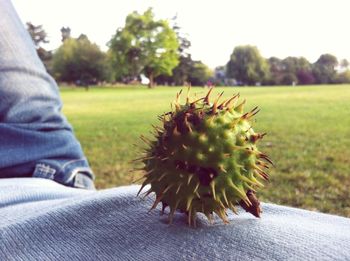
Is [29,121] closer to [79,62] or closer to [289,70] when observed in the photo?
[289,70]

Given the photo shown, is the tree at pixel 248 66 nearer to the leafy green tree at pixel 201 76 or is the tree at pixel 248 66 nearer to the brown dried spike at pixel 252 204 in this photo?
the leafy green tree at pixel 201 76

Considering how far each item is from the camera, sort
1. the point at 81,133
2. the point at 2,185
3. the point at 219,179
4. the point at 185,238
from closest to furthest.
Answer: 1. the point at 219,179
2. the point at 185,238
3. the point at 2,185
4. the point at 81,133

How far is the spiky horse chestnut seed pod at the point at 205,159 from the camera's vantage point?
927 millimetres

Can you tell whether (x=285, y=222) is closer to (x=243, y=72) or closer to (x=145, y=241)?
(x=145, y=241)

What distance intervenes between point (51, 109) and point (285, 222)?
1.59m

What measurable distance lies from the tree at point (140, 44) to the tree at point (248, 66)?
19.2 ft

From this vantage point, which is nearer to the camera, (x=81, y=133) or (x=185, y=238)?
(x=185, y=238)

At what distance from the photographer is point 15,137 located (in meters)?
2.28

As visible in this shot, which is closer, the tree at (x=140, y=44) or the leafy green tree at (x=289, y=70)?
the leafy green tree at (x=289, y=70)

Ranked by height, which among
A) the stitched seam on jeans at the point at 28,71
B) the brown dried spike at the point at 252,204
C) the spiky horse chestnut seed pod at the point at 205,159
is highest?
the stitched seam on jeans at the point at 28,71

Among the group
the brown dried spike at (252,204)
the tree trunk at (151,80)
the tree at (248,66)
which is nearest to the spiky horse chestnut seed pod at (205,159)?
the brown dried spike at (252,204)

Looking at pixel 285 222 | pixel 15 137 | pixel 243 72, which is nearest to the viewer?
pixel 285 222

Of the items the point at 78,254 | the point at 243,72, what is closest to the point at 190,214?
the point at 78,254

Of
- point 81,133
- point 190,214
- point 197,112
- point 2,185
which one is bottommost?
point 81,133
